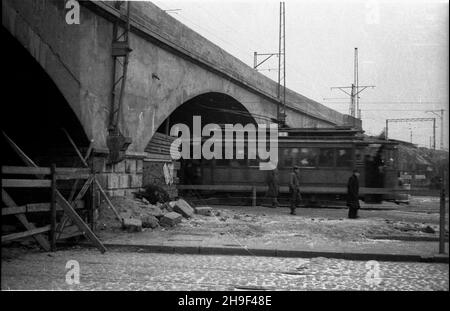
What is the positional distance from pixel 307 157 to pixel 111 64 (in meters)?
10.8

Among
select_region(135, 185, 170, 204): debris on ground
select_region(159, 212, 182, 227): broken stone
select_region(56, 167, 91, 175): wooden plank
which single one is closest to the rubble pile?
select_region(159, 212, 182, 227): broken stone

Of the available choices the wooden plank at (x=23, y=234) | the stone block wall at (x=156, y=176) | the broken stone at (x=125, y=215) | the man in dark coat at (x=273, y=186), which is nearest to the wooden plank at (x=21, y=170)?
the wooden plank at (x=23, y=234)

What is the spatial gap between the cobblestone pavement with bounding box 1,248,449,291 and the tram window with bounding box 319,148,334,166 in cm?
1218

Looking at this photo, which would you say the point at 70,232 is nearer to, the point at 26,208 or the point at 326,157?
the point at 26,208

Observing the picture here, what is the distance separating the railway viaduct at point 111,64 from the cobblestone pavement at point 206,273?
12.4ft

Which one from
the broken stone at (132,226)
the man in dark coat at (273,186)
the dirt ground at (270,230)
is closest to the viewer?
the dirt ground at (270,230)

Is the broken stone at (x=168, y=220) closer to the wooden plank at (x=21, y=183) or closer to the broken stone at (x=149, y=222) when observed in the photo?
the broken stone at (x=149, y=222)

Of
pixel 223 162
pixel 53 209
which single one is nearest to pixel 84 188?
pixel 53 209

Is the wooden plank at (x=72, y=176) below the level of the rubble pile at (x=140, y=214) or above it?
above

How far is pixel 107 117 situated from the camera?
1222 centimetres

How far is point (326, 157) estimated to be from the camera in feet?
66.9

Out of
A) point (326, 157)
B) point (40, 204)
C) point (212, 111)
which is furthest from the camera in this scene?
point (212, 111)

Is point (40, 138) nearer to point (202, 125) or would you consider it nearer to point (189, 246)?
point (189, 246)

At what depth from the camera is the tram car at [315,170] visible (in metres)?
20.2
